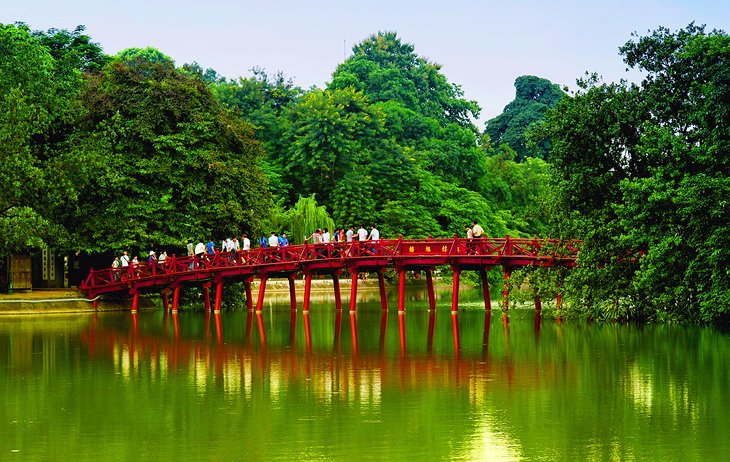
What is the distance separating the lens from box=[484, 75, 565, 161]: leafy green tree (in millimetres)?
102812

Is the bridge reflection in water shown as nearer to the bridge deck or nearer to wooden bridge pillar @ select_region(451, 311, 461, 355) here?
wooden bridge pillar @ select_region(451, 311, 461, 355)

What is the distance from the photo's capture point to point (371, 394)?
2041 cm

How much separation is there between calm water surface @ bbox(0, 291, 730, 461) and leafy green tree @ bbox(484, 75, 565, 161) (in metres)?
68.8

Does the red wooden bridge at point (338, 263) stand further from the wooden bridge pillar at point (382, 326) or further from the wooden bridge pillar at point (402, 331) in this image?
the wooden bridge pillar at point (402, 331)

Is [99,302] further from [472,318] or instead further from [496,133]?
[496,133]

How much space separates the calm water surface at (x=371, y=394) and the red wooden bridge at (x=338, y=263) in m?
4.79

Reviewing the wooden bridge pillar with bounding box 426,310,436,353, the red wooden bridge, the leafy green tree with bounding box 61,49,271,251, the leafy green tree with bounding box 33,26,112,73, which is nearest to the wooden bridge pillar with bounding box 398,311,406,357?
the wooden bridge pillar with bounding box 426,310,436,353

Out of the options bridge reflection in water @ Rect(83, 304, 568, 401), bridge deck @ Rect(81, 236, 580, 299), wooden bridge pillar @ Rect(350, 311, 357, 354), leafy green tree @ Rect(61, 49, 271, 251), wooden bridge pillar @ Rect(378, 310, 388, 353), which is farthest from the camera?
leafy green tree @ Rect(61, 49, 271, 251)

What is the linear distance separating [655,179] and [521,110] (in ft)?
236

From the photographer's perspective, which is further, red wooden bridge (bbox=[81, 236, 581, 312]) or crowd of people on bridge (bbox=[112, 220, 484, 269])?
crowd of people on bridge (bbox=[112, 220, 484, 269])

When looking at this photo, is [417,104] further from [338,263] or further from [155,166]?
[338,263]

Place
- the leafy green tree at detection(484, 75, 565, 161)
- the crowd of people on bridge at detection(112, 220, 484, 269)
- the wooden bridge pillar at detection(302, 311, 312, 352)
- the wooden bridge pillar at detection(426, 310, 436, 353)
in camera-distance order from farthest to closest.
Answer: the leafy green tree at detection(484, 75, 565, 161) → the crowd of people on bridge at detection(112, 220, 484, 269) → the wooden bridge pillar at detection(302, 311, 312, 352) → the wooden bridge pillar at detection(426, 310, 436, 353)


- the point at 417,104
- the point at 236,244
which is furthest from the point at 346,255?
the point at 417,104

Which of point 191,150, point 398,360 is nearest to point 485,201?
point 191,150
